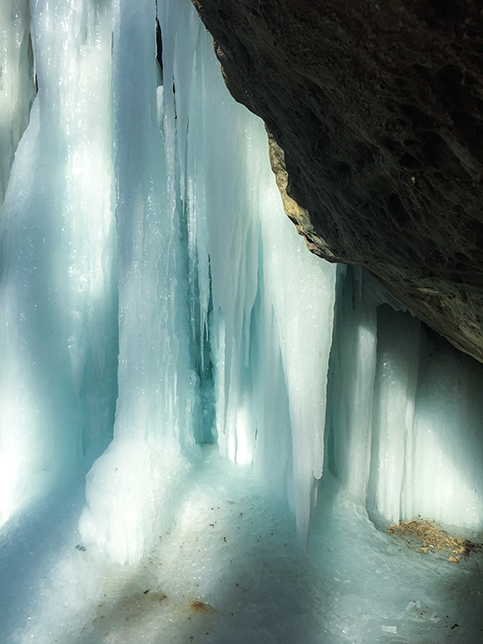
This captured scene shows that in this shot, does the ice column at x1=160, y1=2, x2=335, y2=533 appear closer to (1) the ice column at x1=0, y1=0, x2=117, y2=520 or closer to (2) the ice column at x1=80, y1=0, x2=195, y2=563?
(2) the ice column at x1=80, y1=0, x2=195, y2=563

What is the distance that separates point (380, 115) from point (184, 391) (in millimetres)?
2475

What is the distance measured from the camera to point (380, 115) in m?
1.29

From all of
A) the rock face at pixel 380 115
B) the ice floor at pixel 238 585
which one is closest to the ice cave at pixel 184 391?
the ice floor at pixel 238 585

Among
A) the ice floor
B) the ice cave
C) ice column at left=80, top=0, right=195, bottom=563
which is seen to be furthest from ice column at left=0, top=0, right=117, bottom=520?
the ice floor

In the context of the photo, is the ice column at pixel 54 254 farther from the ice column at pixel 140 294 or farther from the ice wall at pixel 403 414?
the ice wall at pixel 403 414

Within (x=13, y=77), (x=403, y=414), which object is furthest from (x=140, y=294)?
(x=13, y=77)

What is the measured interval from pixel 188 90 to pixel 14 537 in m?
2.65

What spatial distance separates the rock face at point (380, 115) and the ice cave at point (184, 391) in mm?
853

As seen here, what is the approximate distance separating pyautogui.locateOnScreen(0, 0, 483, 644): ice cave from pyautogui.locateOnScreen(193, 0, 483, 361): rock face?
0.85 metres

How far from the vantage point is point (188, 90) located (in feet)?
9.37

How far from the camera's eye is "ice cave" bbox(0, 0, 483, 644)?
253 cm

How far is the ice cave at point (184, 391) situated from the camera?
8.30 feet

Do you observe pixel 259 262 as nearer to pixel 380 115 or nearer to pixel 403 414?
pixel 403 414

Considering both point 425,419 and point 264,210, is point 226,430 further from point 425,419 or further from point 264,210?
point 264,210
